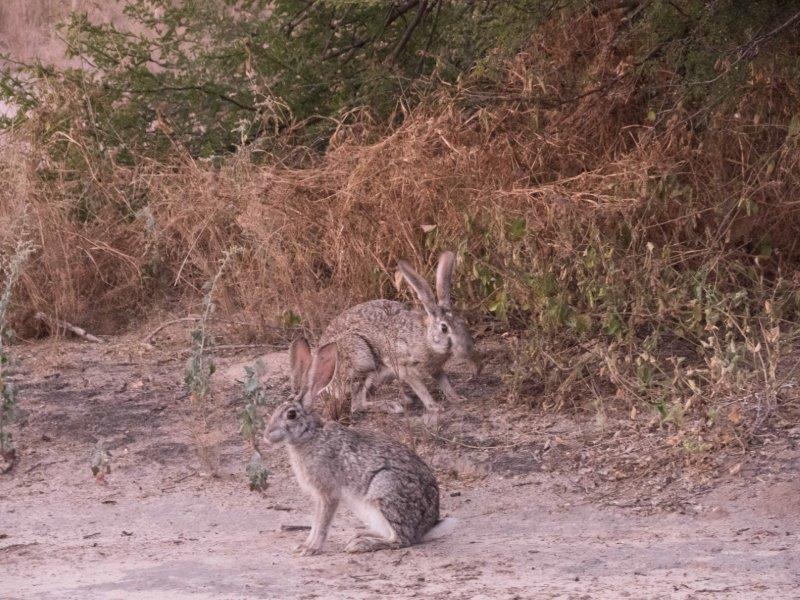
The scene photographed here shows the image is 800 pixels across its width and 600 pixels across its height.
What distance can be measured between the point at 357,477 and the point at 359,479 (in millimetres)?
13

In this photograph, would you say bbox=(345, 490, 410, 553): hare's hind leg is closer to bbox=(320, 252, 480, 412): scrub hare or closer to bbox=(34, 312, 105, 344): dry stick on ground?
bbox=(320, 252, 480, 412): scrub hare

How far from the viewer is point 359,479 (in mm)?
5434

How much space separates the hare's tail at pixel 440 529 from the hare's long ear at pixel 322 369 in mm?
767

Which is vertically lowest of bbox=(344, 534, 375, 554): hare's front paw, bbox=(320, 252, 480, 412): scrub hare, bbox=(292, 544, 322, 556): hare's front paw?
bbox=(292, 544, 322, 556): hare's front paw

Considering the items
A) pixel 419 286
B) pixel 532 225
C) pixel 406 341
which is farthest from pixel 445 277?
pixel 532 225

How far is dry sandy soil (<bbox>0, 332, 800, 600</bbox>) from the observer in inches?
189

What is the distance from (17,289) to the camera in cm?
891

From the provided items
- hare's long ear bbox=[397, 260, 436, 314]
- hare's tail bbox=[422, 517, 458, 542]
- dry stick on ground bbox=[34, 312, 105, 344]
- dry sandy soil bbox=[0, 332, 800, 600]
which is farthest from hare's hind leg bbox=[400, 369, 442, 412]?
dry stick on ground bbox=[34, 312, 105, 344]

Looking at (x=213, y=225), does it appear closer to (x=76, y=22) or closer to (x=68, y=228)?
(x=68, y=228)

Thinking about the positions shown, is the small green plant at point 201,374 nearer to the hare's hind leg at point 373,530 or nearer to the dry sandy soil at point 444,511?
the dry sandy soil at point 444,511

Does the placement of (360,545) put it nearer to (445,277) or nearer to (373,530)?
(373,530)

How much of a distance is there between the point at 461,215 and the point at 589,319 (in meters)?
1.19

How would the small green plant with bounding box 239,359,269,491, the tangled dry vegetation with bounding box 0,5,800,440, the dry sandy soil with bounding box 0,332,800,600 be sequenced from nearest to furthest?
the dry sandy soil with bounding box 0,332,800,600 < the small green plant with bounding box 239,359,269,491 < the tangled dry vegetation with bounding box 0,5,800,440

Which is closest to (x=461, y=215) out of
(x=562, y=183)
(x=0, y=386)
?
(x=562, y=183)
